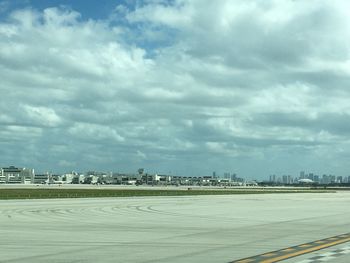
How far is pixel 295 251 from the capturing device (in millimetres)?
17000

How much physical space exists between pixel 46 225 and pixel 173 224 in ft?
20.5

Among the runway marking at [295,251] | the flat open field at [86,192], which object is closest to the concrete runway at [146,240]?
the runway marking at [295,251]

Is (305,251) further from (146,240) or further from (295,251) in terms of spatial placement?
(146,240)

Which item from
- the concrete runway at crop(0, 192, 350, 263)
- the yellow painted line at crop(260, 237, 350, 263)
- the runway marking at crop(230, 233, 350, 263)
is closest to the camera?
the yellow painted line at crop(260, 237, 350, 263)

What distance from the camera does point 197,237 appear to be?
2134 cm

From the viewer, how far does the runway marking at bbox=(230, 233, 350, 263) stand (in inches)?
595

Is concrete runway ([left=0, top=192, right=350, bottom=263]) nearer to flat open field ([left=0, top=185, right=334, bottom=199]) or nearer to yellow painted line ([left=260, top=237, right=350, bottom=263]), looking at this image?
yellow painted line ([left=260, top=237, right=350, bottom=263])

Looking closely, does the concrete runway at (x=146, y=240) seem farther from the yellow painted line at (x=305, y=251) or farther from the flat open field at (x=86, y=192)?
the flat open field at (x=86, y=192)

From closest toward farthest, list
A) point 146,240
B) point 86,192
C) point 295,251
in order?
point 295,251, point 146,240, point 86,192

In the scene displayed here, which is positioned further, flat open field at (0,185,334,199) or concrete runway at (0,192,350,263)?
flat open field at (0,185,334,199)

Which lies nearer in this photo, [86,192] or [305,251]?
[305,251]

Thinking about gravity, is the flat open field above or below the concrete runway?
above

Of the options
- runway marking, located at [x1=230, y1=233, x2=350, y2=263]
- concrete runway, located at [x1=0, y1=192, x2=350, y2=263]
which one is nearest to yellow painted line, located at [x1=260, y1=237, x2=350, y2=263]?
runway marking, located at [x1=230, y1=233, x2=350, y2=263]

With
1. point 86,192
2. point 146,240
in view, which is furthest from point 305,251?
point 86,192
